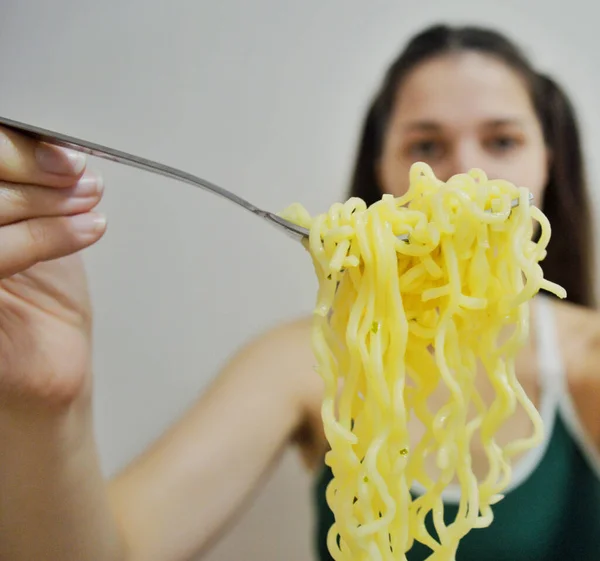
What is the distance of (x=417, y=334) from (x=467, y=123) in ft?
2.27

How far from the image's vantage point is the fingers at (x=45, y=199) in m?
0.47

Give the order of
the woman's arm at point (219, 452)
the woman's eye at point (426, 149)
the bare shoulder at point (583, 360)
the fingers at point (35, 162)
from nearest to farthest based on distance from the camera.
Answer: the fingers at point (35, 162) → the woman's arm at point (219, 452) → the bare shoulder at point (583, 360) → the woman's eye at point (426, 149)

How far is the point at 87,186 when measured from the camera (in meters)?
0.52

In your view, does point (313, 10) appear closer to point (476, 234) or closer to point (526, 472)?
point (476, 234)

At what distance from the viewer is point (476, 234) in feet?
1.70

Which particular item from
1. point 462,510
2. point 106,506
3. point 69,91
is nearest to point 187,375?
point 106,506

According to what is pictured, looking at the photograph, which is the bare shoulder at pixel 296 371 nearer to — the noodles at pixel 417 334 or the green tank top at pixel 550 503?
the green tank top at pixel 550 503

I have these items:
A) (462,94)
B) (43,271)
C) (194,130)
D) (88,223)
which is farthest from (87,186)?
(462,94)

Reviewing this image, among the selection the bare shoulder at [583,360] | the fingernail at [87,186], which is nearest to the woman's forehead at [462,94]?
the bare shoulder at [583,360]

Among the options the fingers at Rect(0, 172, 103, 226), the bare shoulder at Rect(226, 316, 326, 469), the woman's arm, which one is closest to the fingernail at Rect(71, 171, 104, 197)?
the fingers at Rect(0, 172, 103, 226)

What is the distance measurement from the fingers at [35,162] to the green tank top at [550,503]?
0.78 meters

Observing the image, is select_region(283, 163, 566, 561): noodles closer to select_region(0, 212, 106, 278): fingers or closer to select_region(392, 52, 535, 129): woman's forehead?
select_region(0, 212, 106, 278): fingers

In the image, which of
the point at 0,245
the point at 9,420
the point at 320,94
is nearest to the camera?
the point at 0,245

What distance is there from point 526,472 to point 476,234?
2.02ft
